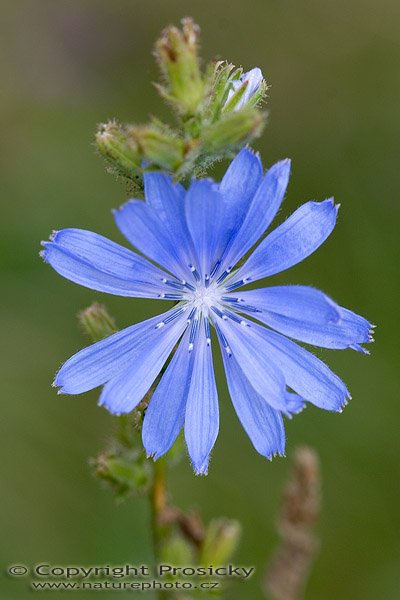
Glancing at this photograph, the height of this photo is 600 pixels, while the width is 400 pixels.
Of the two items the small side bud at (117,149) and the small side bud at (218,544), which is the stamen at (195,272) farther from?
the small side bud at (218,544)

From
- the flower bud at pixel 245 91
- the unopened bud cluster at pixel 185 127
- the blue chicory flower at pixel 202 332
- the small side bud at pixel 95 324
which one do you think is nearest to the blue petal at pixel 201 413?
the blue chicory flower at pixel 202 332

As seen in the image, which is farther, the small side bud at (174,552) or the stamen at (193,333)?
the small side bud at (174,552)

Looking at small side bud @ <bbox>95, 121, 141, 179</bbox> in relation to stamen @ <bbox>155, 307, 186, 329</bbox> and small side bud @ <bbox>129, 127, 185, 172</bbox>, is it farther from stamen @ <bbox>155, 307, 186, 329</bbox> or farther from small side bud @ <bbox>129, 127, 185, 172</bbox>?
stamen @ <bbox>155, 307, 186, 329</bbox>

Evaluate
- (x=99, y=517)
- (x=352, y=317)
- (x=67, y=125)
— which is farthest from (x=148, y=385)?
(x=67, y=125)

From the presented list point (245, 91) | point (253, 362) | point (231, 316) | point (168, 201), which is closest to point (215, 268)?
point (231, 316)

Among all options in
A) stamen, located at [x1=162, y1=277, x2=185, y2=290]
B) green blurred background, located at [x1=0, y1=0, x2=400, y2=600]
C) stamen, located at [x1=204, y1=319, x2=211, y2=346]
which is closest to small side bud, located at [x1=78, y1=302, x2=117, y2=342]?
stamen, located at [x1=162, y1=277, x2=185, y2=290]

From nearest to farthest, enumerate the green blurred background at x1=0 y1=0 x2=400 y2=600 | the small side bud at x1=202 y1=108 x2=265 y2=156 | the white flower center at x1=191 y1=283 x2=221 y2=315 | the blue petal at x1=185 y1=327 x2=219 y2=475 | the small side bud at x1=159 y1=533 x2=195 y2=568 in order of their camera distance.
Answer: the small side bud at x1=202 y1=108 x2=265 y2=156 → the blue petal at x1=185 y1=327 x2=219 y2=475 → the white flower center at x1=191 y1=283 x2=221 y2=315 → the small side bud at x1=159 y1=533 x2=195 y2=568 → the green blurred background at x1=0 y1=0 x2=400 y2=600
